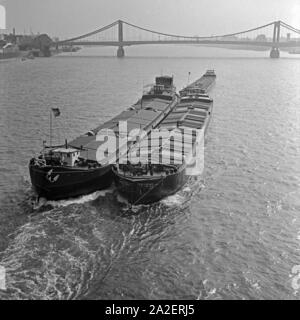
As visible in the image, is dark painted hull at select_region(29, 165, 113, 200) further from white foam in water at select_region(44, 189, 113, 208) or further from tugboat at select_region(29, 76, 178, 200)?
white foam in water at select_region(44, 189, 113, 208)

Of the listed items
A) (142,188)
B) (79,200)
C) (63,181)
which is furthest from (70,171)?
(142,188)

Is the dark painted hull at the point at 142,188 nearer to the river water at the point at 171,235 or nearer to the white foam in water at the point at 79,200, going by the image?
the river water at the point at 171,235

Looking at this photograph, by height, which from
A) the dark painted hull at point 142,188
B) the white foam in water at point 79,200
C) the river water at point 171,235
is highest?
the dark painted hull at point 142,188

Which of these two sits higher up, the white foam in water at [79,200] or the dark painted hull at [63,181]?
the dark painted hull at [63,181]

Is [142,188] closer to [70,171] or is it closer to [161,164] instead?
[161,164]

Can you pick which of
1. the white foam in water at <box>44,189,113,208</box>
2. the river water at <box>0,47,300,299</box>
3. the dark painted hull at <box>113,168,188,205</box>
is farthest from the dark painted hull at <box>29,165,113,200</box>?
the dark painted hull at <box>113,168,188,205</box>

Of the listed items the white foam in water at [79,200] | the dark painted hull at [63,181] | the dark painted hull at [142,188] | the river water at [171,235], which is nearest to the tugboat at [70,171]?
the dark painted hull at [63,181]

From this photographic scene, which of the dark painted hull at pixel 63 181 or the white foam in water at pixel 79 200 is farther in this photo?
the white foam in water at pixel 79 200
